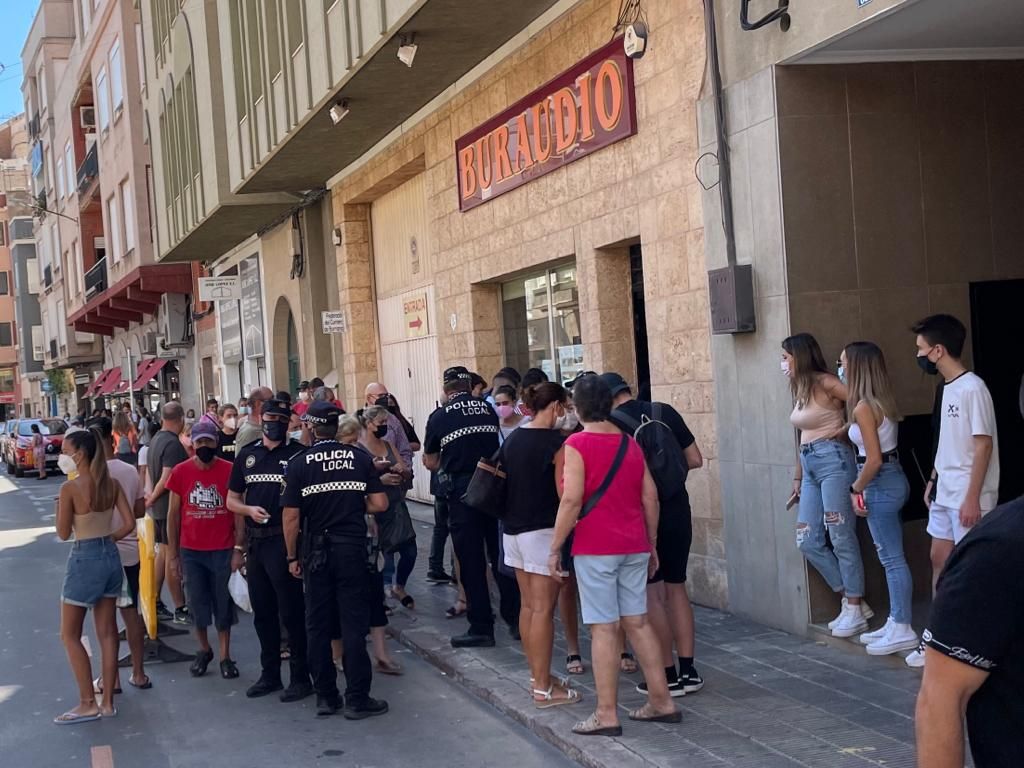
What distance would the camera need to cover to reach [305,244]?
66.2 ft

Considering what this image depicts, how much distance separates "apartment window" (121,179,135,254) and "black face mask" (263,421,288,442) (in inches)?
1022

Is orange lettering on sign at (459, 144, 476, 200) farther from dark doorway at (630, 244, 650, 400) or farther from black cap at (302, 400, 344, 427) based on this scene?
black cap at (302, 400, 344, 427)

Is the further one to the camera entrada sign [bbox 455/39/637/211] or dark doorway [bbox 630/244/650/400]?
dark doorway [bbox 630/244/650/400]

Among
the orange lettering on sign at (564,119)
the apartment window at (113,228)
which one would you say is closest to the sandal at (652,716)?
the orange lettering on sign at (564,119)

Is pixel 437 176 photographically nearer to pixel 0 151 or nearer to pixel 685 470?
pixel 685 470

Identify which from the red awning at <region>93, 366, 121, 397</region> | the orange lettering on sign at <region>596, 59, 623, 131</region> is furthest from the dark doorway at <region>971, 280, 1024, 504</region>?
the red awning at <region>93, 366, 121, 397</region>

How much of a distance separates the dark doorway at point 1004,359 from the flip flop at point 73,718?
5.99m

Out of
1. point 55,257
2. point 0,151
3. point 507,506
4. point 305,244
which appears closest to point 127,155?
point 305,244

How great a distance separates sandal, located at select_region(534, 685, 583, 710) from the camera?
6.78m

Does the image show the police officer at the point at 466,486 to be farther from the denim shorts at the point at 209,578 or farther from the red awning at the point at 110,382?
the red awning at the point at 110,382

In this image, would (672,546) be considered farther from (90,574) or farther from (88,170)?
(88,170)

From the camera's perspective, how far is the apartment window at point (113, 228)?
1361 inches

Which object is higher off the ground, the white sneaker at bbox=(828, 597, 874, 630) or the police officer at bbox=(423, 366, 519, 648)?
the police officer at bbox=(423, 366, 519, 648)

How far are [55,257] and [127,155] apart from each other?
22.8 m
